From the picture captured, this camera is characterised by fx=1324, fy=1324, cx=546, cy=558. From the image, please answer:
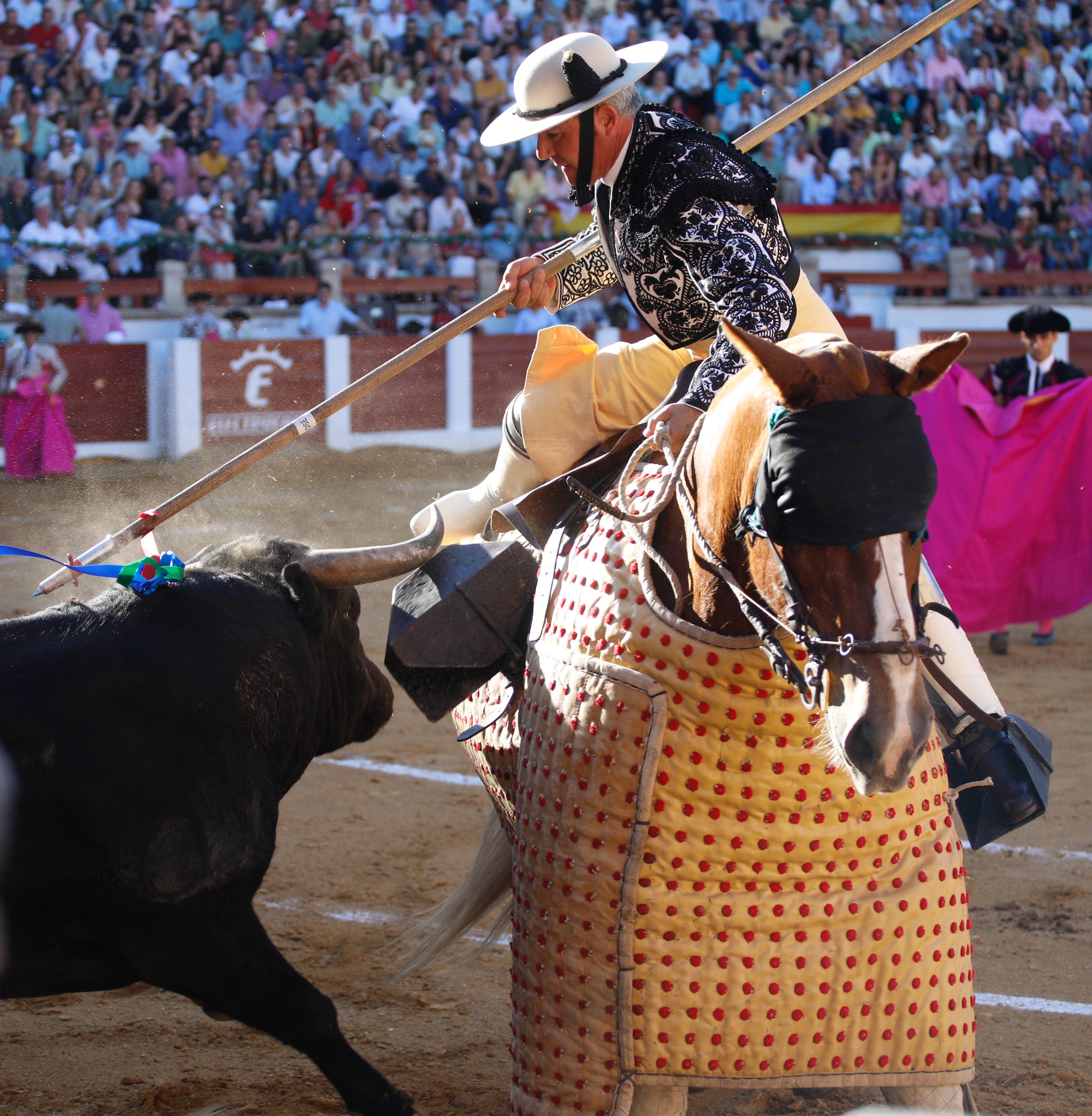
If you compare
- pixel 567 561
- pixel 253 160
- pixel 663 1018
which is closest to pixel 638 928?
pixel 663 1018

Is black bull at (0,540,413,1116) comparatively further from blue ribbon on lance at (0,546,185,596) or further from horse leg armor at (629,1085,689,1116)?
horse leg armor at (629,1085,689,1116)

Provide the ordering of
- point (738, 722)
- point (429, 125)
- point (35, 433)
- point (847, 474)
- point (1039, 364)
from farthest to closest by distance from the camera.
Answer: point (429, 125)
point (35, 433)
point (1039, 364)
point (738, 722)
point (847, 474)

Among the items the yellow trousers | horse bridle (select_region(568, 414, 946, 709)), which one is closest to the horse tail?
the yellow trousers

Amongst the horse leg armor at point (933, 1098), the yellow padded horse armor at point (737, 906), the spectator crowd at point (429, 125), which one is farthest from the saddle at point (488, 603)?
the spectator crowd at point (429, 125)

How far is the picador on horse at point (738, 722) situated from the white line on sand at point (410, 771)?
7.93 feet

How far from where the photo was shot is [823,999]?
67.9 inches

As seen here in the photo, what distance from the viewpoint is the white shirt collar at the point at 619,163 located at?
80.7 inches

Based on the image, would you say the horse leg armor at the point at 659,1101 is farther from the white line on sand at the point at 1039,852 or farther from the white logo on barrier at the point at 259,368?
the white logo on barrier at the point at 259,368

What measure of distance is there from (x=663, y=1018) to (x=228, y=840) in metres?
0.81

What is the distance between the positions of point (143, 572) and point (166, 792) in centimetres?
40

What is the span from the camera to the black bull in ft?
6.68

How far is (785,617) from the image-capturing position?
146 centimetres

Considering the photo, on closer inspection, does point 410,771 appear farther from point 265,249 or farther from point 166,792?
point 265,249

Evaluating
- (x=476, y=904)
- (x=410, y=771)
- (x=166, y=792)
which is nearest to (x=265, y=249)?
(x=410, y=771)
